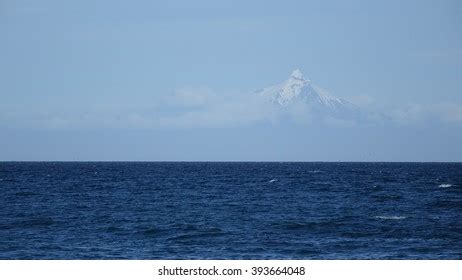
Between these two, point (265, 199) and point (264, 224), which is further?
point (265, 199)

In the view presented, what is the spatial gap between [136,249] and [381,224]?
1898 cm

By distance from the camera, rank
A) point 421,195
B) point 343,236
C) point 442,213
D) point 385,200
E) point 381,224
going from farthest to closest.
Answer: point 421,195 < point 385,200 < point 442,213 < point 381,224 < point 343,236

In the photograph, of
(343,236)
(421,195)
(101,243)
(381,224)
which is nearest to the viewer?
(101,243)

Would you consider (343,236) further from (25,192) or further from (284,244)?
(25,192)

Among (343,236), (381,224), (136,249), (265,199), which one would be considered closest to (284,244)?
(343,236)

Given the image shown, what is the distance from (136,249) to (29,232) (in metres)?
10.2

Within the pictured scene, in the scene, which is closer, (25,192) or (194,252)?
(194,252)

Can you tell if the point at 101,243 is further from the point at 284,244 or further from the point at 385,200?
the point at 385,200

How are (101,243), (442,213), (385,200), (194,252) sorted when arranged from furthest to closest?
(385,200) < (442,213) < (101,243) < (194,252)

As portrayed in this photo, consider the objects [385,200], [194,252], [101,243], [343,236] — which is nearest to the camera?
[194,252]

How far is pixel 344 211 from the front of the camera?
59875 mm

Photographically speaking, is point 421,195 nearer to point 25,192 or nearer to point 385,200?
point 385,200

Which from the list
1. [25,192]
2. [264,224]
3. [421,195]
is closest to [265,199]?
[421,195]

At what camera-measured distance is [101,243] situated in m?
40.9
